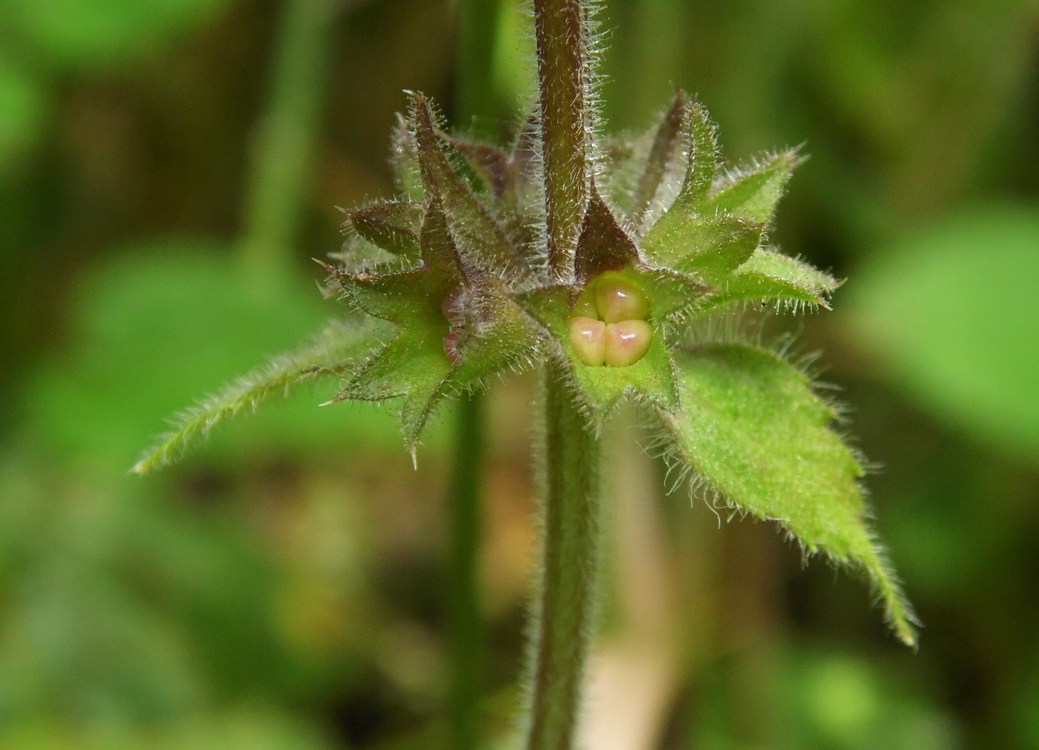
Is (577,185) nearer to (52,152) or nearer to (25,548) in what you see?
(25,548)

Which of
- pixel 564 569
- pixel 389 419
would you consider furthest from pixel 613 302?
pixel 389 419

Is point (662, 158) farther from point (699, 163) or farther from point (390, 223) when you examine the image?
point (390, 223)

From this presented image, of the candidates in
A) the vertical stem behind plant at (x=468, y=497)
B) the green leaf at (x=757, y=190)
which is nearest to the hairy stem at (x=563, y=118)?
the green leaf at (x=757, y=190)

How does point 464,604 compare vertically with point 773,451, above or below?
below

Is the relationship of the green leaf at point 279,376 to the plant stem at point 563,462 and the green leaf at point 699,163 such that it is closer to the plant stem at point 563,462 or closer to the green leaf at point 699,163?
the plant stem at point 563,462

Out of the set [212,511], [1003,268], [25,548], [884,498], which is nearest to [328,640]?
[212,511]

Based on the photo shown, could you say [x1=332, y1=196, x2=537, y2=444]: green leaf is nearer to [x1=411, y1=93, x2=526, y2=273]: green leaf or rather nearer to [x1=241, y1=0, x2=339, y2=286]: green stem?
[x1=411, y1=93, x2=526, y2=273]: green leaf
